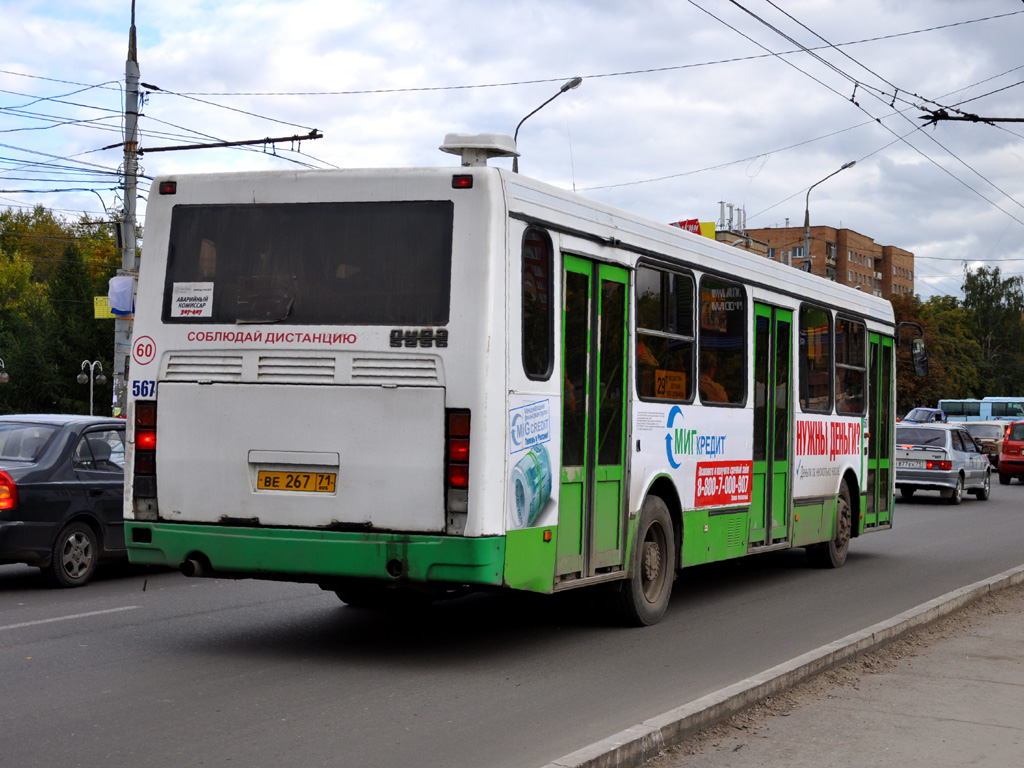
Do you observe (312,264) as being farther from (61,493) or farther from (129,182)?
(129,182)

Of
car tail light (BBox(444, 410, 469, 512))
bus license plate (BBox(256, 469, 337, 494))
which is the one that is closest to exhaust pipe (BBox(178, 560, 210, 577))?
bus license plate (BBox(256, 469, 337, 494))

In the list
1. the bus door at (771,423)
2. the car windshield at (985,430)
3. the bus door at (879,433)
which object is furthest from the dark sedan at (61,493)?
the car windshield at (985,430)

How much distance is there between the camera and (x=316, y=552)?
802 centimetres

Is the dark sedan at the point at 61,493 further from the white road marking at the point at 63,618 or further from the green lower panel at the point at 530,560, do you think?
the green lower panel at the point at 530,560

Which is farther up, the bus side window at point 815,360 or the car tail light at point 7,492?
the bus side window at point 815,360

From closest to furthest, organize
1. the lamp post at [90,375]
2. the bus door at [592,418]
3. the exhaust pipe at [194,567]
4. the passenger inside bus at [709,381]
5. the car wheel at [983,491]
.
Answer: the exhaust pipe at [194,567] → the bus door at [592,418] → the passenger inside bus at [709,381] → the car wheel at [983,491] → the lamp post at [90,375]

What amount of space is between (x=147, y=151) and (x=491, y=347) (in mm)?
17673

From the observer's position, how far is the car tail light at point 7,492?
11.1 m

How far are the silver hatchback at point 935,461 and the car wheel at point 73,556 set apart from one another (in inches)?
845

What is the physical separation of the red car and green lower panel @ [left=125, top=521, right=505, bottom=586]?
3478 centimetres

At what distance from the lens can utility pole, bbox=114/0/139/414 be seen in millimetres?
22266

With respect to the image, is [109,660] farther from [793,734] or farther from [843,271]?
[843,271]

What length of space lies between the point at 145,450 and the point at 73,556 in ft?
12.4

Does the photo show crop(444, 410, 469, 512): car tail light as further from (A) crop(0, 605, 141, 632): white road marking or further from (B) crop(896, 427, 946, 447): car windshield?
(B) crop(896, 427, 946, 447): car windshield
